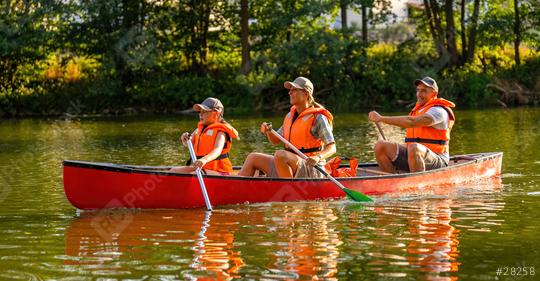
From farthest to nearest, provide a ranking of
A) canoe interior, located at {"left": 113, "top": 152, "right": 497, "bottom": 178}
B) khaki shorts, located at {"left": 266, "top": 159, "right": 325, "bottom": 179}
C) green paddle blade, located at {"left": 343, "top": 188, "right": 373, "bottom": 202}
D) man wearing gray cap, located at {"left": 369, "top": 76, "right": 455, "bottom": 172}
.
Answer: man wearing gray cap, located at {"left": 369, "top": 76, "right": 455, "bottom": 172} < canoe interior, located at {"left": 113, "top": 152, "right": 497, "bottom": 178} < green paddle blade, located at {"left": 343, "top": 188, "right": 373, "bottom": 202} < khaki shorts, located at {"left": 266, "top": 159, "right": 325, "bottom": 179}

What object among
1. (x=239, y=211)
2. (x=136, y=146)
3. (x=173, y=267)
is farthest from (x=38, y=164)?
(x=173, y=267)

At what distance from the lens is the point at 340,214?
9.80 meters

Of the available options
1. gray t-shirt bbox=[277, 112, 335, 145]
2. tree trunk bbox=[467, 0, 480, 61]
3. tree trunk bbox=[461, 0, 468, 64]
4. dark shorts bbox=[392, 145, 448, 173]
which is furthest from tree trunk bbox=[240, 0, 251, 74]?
gray t-shirt bbox=[277, 112, 335, 145]

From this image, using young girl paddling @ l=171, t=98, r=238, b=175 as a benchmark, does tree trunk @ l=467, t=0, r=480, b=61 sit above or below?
above

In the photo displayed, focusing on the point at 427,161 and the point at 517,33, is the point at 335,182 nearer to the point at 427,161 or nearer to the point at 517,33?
the point at 427,161

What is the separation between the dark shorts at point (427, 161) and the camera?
37.0 feet

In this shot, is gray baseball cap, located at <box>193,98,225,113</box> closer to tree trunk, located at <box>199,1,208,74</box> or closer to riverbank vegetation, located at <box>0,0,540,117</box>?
riverbank vegetation, located at <box>0,0,540,117</box>

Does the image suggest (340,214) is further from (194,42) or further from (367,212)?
(194,42)

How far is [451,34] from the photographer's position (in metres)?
30.0

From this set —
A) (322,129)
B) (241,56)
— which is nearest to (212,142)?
(322,129)

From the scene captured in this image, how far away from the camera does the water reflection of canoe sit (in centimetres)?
966

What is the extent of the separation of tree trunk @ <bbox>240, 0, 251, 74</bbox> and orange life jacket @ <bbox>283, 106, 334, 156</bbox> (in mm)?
18393

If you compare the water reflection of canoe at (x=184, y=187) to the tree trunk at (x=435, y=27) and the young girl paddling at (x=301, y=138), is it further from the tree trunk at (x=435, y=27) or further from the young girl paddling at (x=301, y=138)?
the tree trunk at (x=435, y=27)

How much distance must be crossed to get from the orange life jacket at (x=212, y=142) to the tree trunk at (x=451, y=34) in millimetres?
20397
